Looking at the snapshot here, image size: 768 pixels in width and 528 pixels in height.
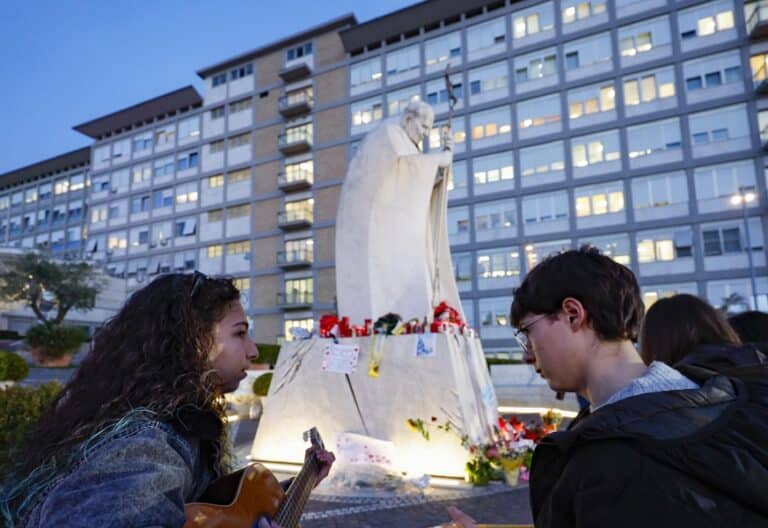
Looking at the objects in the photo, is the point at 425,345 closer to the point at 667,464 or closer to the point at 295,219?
the point at 667,464

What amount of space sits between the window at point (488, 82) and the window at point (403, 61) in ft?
13.6

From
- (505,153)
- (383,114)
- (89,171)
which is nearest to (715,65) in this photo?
(505,153)

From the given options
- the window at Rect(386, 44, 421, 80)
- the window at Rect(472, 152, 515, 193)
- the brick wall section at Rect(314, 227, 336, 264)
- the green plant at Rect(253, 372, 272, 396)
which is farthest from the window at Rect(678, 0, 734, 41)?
the green plant at Rect(253, 372, 272, 396)

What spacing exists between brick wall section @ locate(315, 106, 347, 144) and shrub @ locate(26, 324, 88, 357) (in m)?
20.8

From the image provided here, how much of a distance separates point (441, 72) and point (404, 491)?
32.0m

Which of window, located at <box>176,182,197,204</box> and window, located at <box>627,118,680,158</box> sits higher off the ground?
window, located at <box>176,182,197,204</box>

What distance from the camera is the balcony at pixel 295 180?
38094mm

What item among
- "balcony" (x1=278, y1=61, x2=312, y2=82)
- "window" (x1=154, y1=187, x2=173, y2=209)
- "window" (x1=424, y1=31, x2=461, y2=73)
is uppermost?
"balcony" (x1=278, y1=61, x2=312, y2=82)

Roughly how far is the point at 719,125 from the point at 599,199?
6878 millimetres

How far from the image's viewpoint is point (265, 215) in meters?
39.7

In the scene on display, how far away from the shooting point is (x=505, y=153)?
3192 cm

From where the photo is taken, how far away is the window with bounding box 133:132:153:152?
153 ft

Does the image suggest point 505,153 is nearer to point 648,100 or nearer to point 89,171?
point 648,100

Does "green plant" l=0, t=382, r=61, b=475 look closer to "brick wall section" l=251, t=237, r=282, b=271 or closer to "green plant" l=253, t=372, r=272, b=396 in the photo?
"green plant" l=253, t=372, r=272, b=396
